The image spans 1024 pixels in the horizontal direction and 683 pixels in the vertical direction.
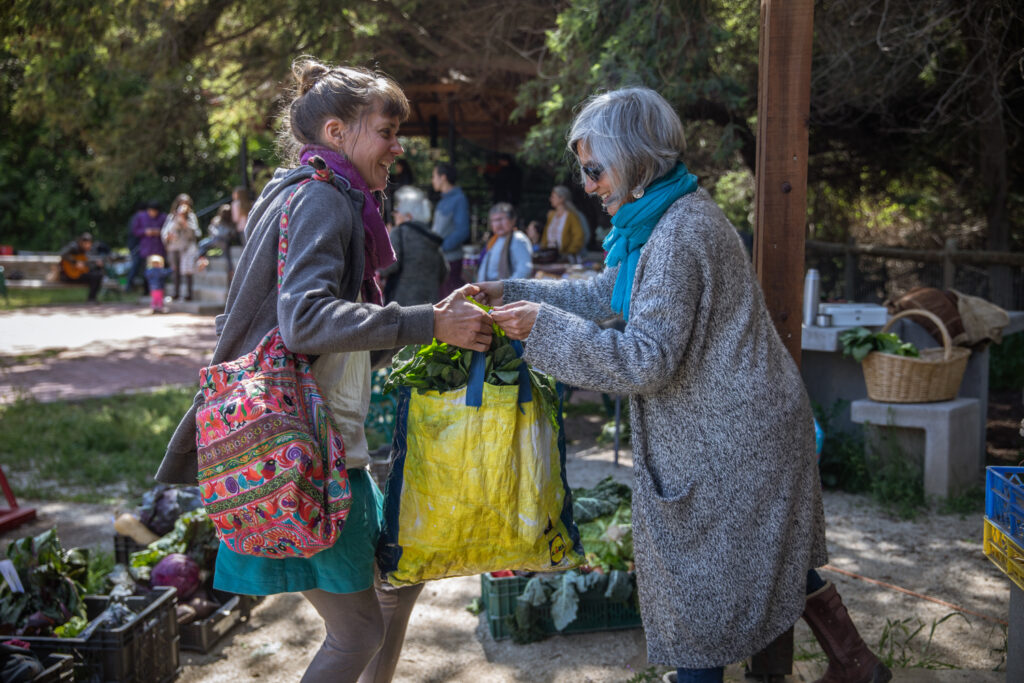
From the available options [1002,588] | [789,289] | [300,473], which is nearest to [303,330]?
[300,473]

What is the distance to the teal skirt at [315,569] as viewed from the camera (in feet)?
6.57

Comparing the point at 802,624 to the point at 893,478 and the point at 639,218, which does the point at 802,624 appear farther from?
the point at 639,218

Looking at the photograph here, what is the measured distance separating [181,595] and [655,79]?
4207 mm

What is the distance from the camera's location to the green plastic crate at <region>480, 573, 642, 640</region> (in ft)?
11.2

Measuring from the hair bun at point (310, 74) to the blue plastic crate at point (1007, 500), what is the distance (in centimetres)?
196

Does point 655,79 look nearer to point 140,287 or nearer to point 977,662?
point 977,662

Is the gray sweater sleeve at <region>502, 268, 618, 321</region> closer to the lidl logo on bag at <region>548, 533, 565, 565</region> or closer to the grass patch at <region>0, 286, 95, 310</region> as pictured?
the lidl logo on bag at <region>548, 533, 565, 565</region>

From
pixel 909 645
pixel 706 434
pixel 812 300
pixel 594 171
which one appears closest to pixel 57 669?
pixel 706 434

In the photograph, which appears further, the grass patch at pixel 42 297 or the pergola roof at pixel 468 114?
the grass patch at pixel 42 297

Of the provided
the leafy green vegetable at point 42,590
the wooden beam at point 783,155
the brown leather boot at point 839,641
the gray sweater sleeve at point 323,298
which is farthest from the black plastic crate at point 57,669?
the wooden beam at point 783,155

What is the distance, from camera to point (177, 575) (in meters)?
3.46

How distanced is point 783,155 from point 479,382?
53.2 inches

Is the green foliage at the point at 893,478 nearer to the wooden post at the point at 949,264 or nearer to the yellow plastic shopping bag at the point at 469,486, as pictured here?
the yellow plastic shopping bag at the point at 469,486

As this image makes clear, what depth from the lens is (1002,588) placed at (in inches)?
152
